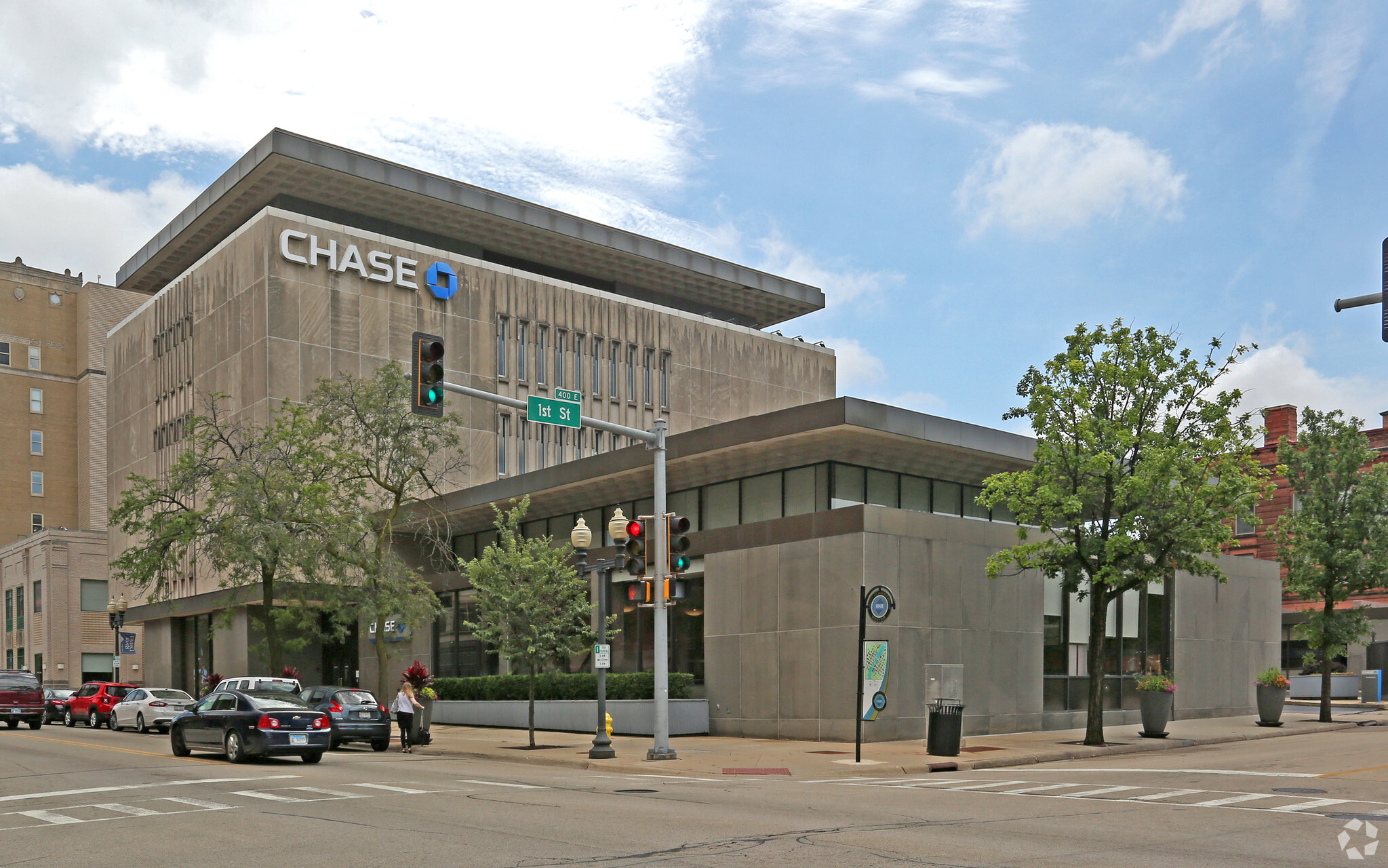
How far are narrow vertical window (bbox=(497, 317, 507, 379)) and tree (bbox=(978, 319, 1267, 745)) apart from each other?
3609 cm

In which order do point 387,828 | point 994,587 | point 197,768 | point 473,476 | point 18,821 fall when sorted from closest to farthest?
point 387,828, point 18,821, point 197,768, point 994,587, point 473,476

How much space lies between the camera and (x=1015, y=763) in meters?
25.1

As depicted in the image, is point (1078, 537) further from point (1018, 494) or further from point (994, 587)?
point (994, 587)

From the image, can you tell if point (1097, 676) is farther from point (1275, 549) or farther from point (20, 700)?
point (20, 700)

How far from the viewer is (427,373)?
1836 centimetres

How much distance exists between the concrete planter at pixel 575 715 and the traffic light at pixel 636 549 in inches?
355

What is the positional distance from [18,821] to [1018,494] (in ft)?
70.2

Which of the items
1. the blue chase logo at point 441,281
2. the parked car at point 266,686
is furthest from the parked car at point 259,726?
the blue chase logo at point 441,281

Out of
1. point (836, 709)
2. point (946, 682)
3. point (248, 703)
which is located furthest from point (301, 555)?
point (946, 682)

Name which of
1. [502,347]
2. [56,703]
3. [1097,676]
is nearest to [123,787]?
[1097,676]

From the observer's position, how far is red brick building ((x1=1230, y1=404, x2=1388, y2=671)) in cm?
5747

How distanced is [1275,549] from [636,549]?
1683 inches

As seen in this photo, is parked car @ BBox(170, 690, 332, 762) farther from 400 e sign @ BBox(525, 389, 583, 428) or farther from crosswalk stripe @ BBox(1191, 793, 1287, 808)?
crosswalk stripe @ BBox(1191, 793, 1287, 808)

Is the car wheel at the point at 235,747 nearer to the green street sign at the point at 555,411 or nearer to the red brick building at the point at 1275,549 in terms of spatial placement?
the green street sign at the point at 555,411
